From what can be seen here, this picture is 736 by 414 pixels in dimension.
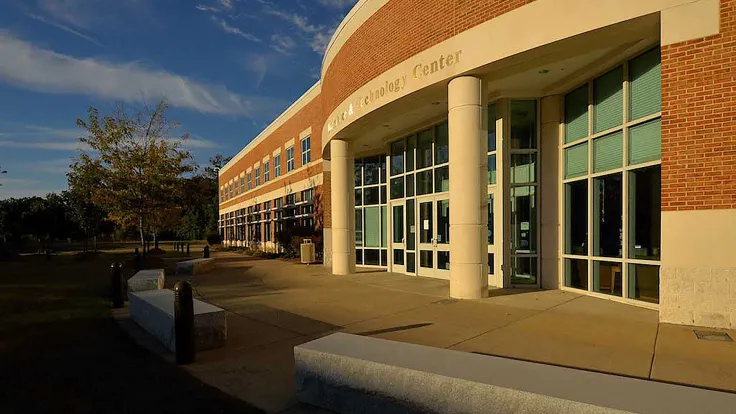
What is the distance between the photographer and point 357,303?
363 inches

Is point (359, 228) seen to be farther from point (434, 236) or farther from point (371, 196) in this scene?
point (434, 236)

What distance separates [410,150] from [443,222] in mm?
3192

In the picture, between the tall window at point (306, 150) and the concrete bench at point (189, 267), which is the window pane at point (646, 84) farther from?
the tall window at point (306, 150)

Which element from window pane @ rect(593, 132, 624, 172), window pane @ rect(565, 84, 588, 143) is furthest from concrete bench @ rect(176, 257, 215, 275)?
window pane @ rect(593, 132, 624, 172)

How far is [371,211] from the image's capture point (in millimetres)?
17469

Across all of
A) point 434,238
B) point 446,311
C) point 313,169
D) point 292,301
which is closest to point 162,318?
point 292,301

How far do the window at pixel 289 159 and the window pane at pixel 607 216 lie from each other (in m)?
20.0

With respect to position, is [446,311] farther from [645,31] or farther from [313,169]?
[313,169]

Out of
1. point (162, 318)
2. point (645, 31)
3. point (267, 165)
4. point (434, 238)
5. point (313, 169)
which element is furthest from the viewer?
point (267, 165)

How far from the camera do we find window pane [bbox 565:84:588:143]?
381 inches

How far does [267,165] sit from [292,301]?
80.6 feet

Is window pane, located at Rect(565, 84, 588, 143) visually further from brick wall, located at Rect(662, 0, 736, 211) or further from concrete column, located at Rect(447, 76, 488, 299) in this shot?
brick wall, located at Rect(662, 0, 736, 211)

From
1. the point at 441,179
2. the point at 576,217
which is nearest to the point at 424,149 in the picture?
the point at 441,179

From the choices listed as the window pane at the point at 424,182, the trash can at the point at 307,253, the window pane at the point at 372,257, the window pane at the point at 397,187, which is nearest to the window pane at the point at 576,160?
the window pane at the point at 424,182
